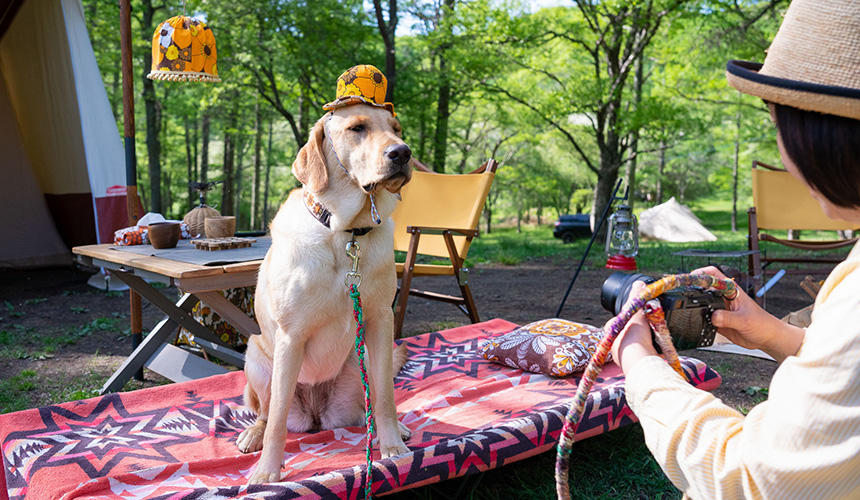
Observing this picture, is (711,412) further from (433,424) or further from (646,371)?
(433,424)

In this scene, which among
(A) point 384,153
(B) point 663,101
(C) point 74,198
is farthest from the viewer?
(B) point 663,101

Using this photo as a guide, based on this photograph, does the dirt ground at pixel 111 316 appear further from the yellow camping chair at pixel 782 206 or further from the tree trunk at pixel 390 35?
the tree trunk at pixel 390 35

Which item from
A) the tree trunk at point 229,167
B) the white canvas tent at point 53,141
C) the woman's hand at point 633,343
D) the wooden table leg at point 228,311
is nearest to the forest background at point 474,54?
the tree trunk at point 229,167

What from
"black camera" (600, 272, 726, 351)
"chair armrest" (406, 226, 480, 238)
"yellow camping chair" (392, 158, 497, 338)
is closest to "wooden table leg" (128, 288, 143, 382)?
"yellow camping chair" (392, 158, 497, 338)

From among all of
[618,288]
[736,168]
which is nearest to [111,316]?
[618,288]

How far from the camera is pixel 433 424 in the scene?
8.87 ft

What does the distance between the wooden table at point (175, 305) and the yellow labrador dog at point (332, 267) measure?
676 millimetres

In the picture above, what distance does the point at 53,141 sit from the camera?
796 centimetres

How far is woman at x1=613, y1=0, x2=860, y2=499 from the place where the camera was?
81 cm

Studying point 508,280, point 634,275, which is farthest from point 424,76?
point 634,275

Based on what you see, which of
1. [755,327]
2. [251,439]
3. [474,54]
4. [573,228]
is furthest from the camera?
[573,228]

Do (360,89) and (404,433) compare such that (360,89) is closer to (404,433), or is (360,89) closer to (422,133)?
(404,433)

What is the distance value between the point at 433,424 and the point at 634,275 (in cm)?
155

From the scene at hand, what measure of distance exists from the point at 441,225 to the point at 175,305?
248cm
